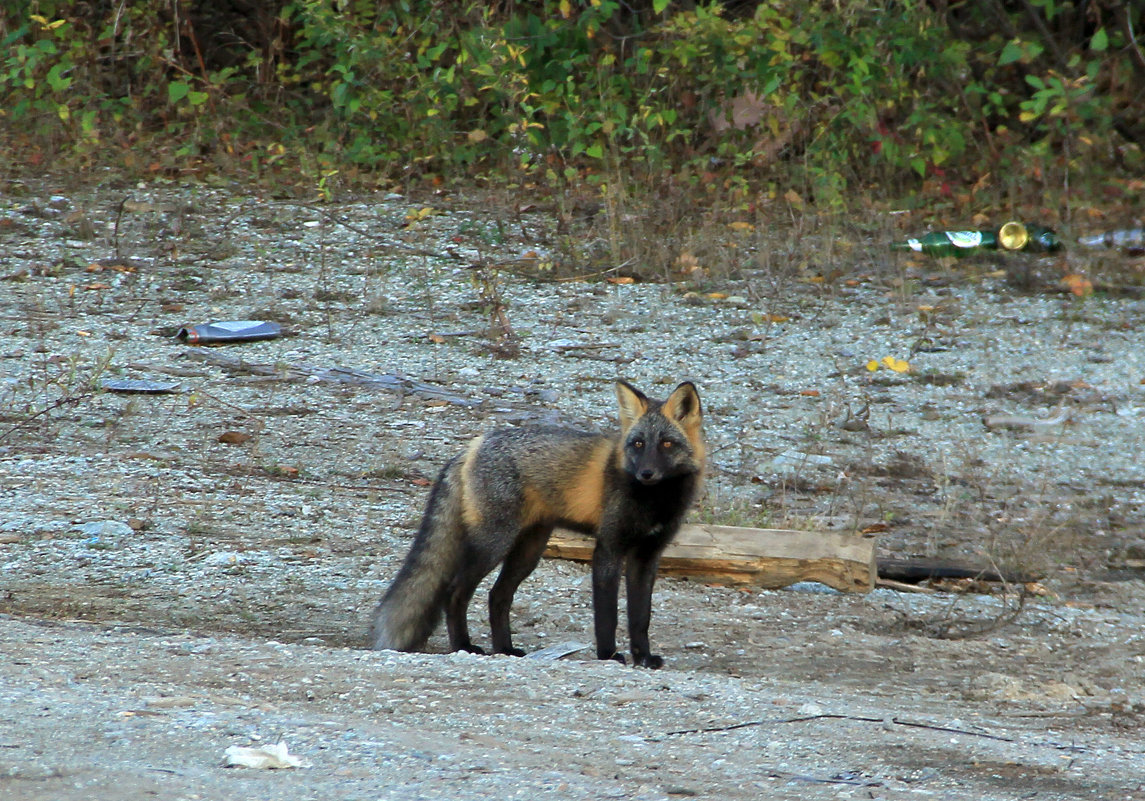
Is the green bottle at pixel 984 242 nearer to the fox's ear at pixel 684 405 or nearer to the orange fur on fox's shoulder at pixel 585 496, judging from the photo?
the fox's ear at pixel 684 405

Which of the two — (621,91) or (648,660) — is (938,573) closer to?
(648,660)

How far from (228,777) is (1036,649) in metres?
3.89

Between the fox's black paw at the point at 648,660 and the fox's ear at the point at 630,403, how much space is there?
0.98 m

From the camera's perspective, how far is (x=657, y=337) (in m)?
10.4

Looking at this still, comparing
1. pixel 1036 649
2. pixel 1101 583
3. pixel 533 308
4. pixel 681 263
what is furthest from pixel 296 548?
pixel 681 263

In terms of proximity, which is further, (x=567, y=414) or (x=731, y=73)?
(x=731, y=73)

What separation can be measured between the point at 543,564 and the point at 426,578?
121 cm

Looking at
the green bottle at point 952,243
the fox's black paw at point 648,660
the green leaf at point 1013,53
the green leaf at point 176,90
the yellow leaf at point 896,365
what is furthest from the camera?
the green leaf at point 176,90

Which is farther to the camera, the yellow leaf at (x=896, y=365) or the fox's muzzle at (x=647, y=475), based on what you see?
the yellow leaf at (x=896, y=365)

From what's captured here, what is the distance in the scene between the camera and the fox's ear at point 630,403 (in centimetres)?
579

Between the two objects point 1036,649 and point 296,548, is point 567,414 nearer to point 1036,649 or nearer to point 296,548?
point 296,548

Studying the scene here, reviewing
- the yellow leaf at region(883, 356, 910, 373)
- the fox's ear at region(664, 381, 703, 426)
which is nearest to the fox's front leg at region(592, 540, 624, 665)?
the fox's ear at region(664, 381, 703, 426)

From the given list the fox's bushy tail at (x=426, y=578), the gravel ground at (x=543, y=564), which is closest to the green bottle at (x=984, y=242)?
the gravel ground at (x=543, y=564)

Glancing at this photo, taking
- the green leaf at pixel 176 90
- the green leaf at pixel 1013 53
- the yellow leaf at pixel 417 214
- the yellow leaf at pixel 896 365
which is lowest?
the yellow leaf at pixel 896 365
